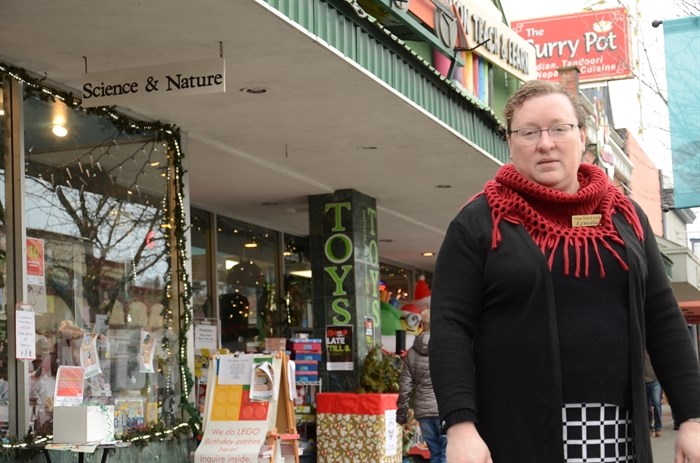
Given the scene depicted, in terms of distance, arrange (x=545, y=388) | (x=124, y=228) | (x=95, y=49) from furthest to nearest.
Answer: (x=124, y=228) → (x=95, y=49) → (x=545, y=388)

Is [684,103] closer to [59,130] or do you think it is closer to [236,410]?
[236,410]

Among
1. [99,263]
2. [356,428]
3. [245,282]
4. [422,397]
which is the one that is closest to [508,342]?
[99,263]

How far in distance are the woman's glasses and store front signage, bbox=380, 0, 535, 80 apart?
7.31 metres

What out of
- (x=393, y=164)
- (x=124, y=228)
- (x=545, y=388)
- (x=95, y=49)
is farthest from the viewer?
(x=393, y=164)

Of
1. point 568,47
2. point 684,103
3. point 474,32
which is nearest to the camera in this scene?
point 684,103

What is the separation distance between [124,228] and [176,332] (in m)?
1.14

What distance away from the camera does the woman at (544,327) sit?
120 inches

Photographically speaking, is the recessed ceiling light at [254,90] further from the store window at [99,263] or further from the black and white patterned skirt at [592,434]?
the black and white patterned skirt at [592,434]

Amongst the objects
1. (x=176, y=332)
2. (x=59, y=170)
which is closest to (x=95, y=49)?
(x=59, y=170)

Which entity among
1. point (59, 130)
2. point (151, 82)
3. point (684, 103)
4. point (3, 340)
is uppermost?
point (684, 103)

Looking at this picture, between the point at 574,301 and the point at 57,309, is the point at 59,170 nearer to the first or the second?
the point at 57,309

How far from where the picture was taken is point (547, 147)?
10.6 feet

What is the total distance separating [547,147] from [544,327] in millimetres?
512

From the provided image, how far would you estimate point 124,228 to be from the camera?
10492mm
